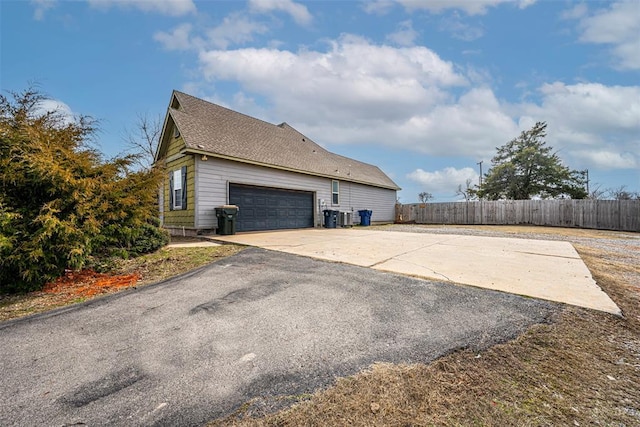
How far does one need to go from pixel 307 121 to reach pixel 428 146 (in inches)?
571

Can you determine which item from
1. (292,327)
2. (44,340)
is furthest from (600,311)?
(44,340)

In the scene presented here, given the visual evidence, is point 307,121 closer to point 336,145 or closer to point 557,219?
point 336,145

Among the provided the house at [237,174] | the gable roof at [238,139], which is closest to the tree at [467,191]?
the gable roof at [238,139]

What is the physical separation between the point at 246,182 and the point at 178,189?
8.89 ft

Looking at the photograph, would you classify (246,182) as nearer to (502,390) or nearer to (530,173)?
(502,390)

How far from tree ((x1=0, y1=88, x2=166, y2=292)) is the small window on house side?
5461 mm

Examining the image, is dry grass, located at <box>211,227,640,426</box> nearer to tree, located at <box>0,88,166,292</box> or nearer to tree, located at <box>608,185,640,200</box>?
tree, located at <box>0,88,166,292</box>

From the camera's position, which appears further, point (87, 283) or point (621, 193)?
point (621, 193)

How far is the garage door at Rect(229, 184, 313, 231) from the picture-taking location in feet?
34.8

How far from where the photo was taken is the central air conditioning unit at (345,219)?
1499 cm

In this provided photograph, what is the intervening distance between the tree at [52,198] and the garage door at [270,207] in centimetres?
572

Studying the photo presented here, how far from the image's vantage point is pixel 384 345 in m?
2.15

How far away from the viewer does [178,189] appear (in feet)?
34.1

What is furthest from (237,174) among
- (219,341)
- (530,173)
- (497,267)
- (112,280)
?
(530,173)
